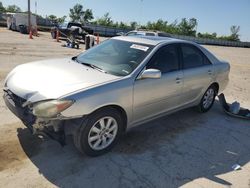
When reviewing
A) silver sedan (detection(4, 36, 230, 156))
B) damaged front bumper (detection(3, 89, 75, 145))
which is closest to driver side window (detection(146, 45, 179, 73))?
silver sedan (detection(4, 36, 230, 156))

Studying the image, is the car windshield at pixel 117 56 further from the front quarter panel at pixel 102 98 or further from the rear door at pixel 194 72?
the rear door at pixel 194 72

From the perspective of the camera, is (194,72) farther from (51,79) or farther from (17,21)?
(17,21)

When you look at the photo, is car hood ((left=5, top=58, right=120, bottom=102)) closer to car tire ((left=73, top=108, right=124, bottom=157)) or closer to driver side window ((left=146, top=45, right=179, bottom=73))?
car tire ((left=73, top=108, right=124, bottom=157))

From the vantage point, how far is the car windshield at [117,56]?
4.20 metres

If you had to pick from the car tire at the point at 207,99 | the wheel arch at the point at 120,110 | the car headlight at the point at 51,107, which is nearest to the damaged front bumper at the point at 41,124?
the car headlight at the point at 51,107

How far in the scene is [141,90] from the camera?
4125mm

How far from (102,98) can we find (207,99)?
3.33 m

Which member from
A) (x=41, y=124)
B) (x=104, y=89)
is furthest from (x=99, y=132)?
(x=41, y=124)

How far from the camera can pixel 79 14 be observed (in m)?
91.7

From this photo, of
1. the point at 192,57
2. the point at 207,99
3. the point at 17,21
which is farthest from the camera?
the point at 17,21

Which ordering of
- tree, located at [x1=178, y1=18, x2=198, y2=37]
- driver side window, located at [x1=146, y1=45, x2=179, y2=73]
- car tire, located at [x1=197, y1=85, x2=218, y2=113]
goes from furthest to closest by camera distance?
1. tree, located at [x1=178, y1=18, x2=198, y2=37]
2. car tire, located at [x1=197, y1=85, x2=218, y2=113]
3. driver side window, located at [x1=146, y1=45, x2=179, y2=73]

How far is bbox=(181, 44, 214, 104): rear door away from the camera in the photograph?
5168 millimetres

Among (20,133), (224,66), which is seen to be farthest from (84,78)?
(224,66)

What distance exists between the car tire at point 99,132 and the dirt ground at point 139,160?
143 mm
